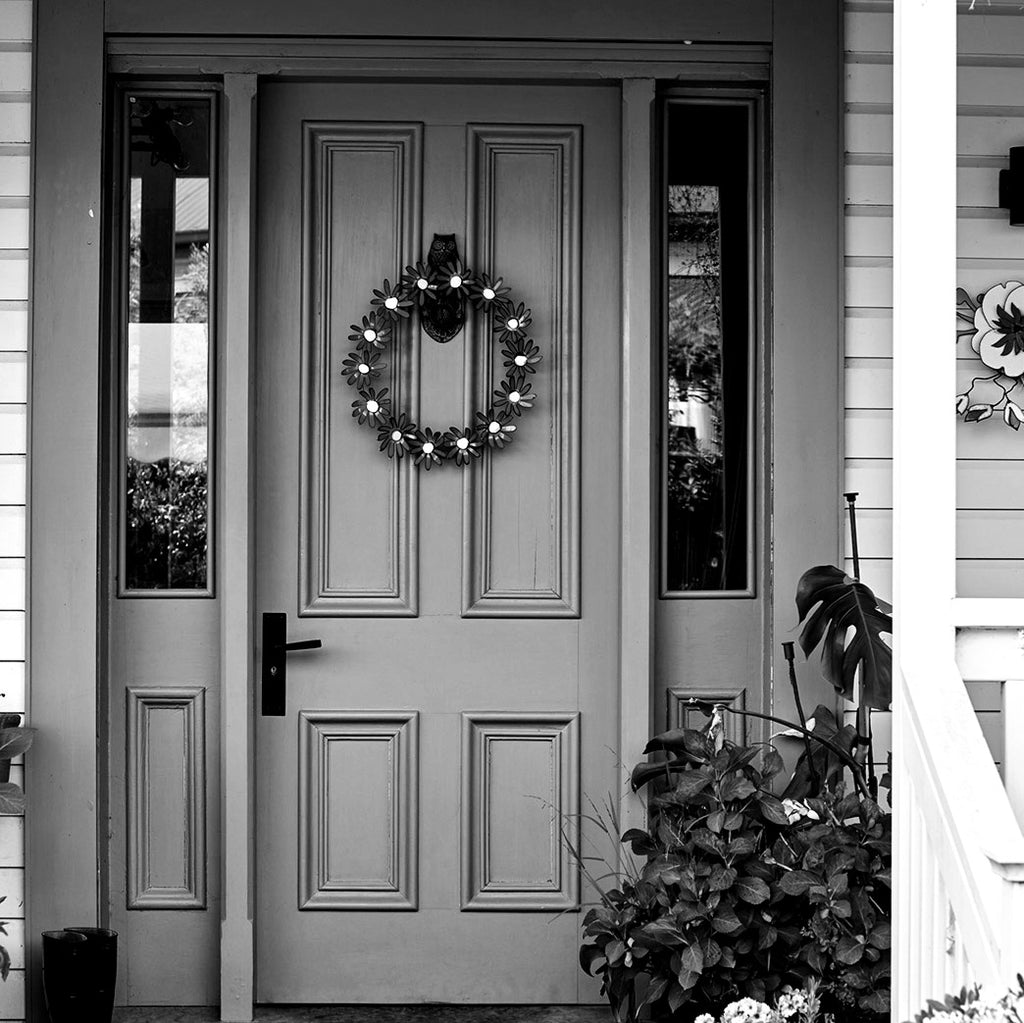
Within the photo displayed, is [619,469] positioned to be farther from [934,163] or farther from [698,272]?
[934,163]

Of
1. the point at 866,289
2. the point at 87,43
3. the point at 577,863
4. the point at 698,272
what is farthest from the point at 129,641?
the point at 866,289

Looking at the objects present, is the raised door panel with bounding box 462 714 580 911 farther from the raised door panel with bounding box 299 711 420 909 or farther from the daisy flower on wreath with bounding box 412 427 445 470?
the daisy flower on wreath with bounding box 412 427 445 470

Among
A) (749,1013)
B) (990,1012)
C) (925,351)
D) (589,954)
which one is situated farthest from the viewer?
(589,954)

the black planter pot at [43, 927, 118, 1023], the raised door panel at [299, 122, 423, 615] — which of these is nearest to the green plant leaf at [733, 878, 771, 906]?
the raised door panel at [299, 122, 423, 615]

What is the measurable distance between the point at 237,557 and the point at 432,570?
49 cm

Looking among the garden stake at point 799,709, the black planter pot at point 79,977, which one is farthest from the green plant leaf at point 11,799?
the garden stake at point 799,709

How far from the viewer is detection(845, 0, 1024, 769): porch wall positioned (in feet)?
10.8

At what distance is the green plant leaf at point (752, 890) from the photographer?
9.04 feet

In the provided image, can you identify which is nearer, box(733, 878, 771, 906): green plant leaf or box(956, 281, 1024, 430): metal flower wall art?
box(733, 878, 771, 906): green plant leaf

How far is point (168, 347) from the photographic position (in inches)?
133

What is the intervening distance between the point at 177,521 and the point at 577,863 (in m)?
1.33

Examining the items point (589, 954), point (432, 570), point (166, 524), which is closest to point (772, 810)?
point (589, 954)

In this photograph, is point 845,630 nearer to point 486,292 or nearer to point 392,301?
point 486,292

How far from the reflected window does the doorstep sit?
3.56ft
